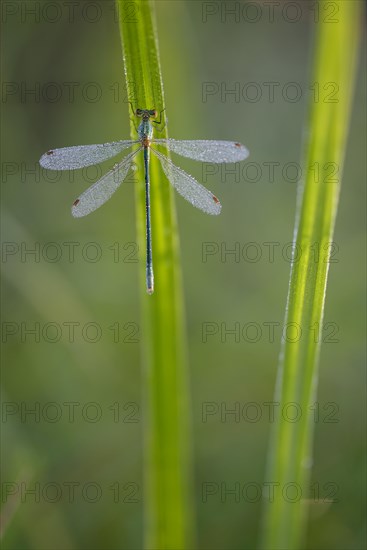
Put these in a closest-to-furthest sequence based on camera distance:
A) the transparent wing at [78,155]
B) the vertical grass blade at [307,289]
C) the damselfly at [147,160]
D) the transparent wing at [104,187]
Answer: the vertical grass blade at [307,289] < the damselfly at [147,160] < the transparent wing at [78,155] < the transparent wing at [104,187]

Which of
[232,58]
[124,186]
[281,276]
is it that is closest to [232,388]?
[281,276]

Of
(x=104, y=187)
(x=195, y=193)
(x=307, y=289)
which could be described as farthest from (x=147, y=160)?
(x=307, y=289)

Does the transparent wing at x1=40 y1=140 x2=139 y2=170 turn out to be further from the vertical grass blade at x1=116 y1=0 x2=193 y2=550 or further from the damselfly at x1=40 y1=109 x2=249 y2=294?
the vertical grass blade at x1=116 y1=0 x2=193 y2=550

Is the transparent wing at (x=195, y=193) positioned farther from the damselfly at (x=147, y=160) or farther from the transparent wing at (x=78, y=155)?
the transparent wing at (x=78, y=155)

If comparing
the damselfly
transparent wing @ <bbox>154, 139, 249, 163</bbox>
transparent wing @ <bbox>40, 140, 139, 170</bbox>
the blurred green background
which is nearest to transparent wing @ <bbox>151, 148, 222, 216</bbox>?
the damselfly

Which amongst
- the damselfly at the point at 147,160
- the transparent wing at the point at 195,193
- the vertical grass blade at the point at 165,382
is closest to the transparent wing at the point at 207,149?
the damselfly at the point at 147,160
